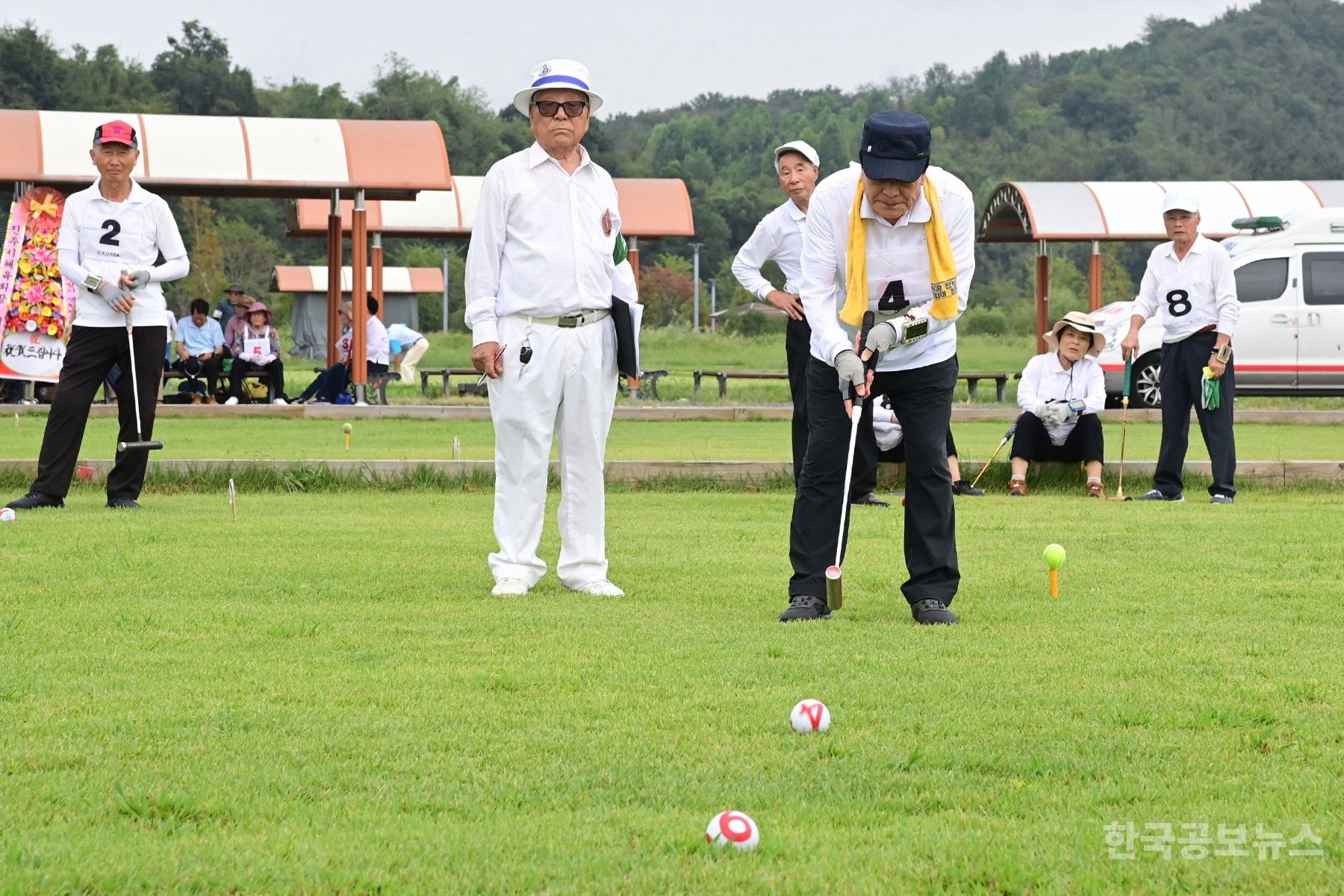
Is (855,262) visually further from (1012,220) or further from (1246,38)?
(1246,38)

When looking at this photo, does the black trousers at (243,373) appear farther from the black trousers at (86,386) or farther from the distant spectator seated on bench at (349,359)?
the black trousers at (86,386)

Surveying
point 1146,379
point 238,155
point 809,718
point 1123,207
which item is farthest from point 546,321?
point 1123,207

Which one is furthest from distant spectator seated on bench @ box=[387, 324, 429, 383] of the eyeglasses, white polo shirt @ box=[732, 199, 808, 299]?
the eyeglasses

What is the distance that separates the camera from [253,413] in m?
19.8

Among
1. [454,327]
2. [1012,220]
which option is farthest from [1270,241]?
[454,327]

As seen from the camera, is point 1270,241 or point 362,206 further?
point 362,206

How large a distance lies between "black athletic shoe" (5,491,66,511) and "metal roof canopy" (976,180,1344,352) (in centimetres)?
1782

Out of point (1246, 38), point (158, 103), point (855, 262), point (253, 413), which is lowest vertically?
point (253, 413)

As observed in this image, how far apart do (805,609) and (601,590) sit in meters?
0.98

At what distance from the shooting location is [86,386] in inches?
378

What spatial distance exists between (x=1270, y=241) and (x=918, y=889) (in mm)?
19200

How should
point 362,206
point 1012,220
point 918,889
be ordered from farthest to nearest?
point 1012,220
point 362,206
point 918,889

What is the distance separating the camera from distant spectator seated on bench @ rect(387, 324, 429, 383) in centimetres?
2972

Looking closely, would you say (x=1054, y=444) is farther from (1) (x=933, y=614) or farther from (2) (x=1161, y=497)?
(1) (x=933, y=614)
